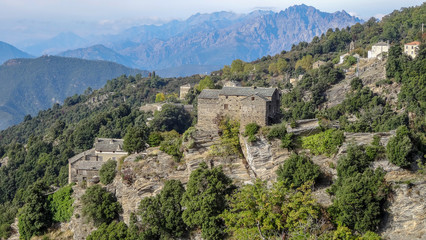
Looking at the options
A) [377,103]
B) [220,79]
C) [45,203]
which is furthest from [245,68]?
[45,203]

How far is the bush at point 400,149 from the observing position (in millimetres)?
30281

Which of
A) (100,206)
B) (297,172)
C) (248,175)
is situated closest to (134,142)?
(100,206)

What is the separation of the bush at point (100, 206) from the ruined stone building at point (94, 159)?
850 centimetres

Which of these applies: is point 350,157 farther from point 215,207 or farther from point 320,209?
point 215,207

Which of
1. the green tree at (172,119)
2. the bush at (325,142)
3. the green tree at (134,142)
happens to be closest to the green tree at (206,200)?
the bush at (325,142)

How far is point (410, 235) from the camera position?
27375 millimetres

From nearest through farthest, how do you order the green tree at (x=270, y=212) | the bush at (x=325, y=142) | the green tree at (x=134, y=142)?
the green tree at (x=270, y=212) < the bush at (x=325, y=142) < the green tree at (x=134, y=142)

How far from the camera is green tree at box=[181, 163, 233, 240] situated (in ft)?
108

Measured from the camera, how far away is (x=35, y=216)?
1791 inches

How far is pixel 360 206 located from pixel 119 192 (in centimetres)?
2369

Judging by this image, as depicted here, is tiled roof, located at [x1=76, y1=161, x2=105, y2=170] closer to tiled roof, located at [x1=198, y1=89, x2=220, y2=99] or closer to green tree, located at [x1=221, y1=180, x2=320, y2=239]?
tiled roof, located at [x1=198, y1=89, x2=220, y2=99]

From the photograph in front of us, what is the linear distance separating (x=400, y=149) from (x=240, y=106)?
47.0 feet

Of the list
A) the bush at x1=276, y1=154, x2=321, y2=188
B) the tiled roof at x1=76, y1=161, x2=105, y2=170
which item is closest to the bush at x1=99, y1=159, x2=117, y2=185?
the tiled roof at x1=76, y1=161, x2=105, y2=170

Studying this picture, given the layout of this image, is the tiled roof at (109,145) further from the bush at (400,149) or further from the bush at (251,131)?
the bush at (400,149)
